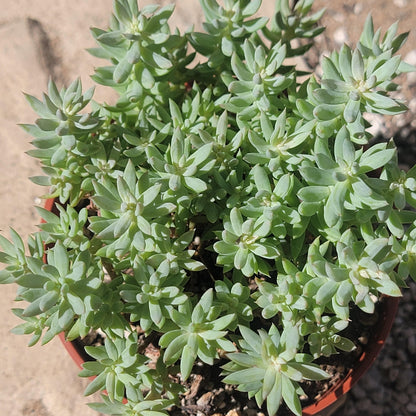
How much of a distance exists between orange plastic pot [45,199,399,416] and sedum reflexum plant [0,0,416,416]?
0.95 ft

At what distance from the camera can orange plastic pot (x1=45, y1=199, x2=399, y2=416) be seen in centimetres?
170

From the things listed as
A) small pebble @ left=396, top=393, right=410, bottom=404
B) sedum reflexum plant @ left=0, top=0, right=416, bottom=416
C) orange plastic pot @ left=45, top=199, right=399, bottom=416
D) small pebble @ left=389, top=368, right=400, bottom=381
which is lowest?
small pebble @ left=396, top=393, right=410, bottom=404

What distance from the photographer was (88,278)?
4.34 ft

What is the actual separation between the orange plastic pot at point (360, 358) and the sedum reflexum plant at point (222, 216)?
29 cm

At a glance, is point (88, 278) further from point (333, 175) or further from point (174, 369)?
point (333, 175)

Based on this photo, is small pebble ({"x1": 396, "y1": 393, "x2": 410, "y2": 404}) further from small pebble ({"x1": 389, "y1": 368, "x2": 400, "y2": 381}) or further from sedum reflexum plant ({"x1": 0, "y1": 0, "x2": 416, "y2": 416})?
sedum reflexum plant ({"x1": 0, "y1": 0, "x2": 416, "y2": 416})

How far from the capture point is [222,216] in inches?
59.1

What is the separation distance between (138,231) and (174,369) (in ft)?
1.58

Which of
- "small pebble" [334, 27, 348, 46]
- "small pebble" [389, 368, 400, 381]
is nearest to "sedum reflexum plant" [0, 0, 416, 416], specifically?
"small pebble" [389, 368, 400, 381]

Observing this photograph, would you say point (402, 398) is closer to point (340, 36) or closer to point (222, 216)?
Result: point (222, 216)

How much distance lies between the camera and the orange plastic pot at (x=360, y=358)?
170 centimetres

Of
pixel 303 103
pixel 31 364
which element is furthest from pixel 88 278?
pixel 31 364

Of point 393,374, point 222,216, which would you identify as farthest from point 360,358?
point 222,216

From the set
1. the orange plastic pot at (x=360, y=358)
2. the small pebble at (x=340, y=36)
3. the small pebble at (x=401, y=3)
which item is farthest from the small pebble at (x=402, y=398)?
the small pebble at (x=401, y=3)
